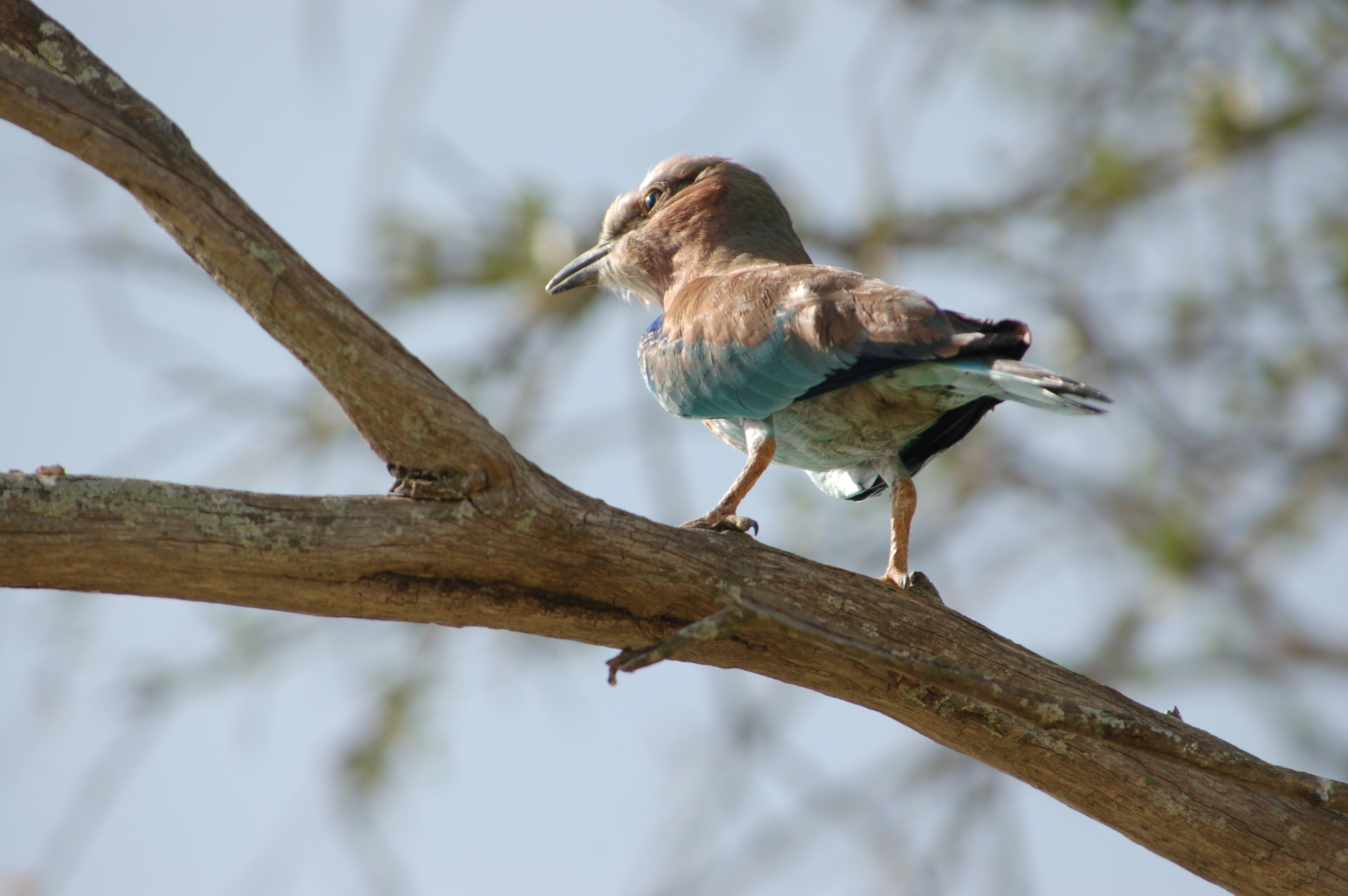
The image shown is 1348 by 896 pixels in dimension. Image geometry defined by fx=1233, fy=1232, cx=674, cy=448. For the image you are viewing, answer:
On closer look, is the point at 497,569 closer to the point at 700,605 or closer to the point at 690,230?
the point at 700,605

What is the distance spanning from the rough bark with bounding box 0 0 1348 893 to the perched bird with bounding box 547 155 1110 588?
530 mm

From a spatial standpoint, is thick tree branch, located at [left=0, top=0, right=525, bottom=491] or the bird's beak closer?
thick tree branch, located at [left=0, top=0, right=525, bottom=491]

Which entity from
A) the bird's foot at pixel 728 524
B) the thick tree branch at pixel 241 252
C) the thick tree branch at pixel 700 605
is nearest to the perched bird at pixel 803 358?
the bird's foot at pixel 728 524

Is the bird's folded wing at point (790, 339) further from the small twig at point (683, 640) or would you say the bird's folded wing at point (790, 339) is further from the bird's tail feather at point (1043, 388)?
the small twig at point (683, 640)

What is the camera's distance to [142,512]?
237 centimetres

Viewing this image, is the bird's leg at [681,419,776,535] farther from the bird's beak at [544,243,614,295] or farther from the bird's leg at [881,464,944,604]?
the bird's beak at [544,243,614,295]

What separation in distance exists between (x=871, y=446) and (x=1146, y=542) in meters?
3.66

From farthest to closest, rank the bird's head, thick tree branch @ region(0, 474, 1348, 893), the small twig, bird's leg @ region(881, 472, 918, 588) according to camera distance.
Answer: the bird's head
bird's leg @ region(881, 472, 918, 588)
thick tree branch @ region(0, 474, 1348, 893)
the small twig

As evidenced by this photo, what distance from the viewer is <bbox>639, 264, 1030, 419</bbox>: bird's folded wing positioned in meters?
3.13

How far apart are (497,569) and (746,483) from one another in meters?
1.07

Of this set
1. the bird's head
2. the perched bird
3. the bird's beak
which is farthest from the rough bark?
the bird's beak

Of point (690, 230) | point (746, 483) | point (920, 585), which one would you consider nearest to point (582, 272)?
point (690, 230)

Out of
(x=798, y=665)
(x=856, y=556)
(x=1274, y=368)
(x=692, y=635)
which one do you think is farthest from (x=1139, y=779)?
(x=1274, y=368)

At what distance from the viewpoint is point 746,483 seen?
3.54 m
